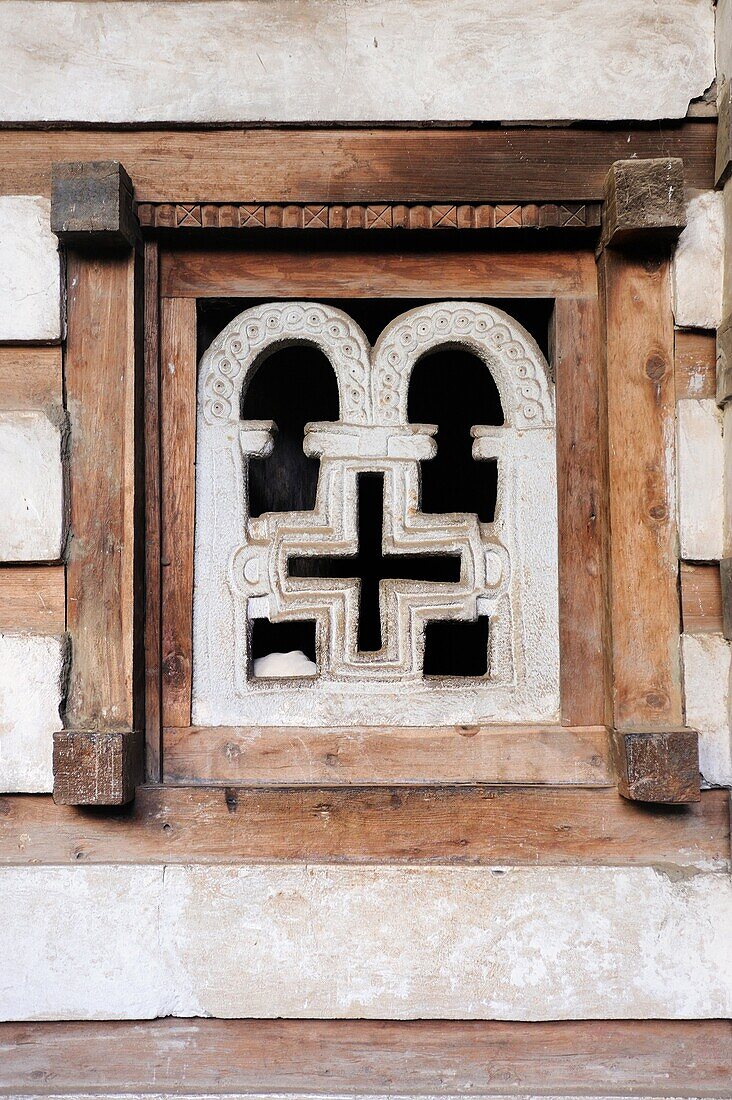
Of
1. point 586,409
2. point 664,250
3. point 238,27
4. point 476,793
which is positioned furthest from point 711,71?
point 476,793

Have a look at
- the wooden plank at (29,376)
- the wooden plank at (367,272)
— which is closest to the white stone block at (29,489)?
the wooden plank at (29,376)

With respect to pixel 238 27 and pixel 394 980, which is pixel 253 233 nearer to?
pixel 238 27

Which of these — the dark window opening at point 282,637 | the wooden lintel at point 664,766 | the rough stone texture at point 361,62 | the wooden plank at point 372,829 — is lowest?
the wooden plank at point 372,829

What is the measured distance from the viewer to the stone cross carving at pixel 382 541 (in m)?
1.65

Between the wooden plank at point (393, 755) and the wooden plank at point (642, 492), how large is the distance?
13 cm

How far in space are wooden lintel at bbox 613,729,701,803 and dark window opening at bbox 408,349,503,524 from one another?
4.91 ft

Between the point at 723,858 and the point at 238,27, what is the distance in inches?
73.9

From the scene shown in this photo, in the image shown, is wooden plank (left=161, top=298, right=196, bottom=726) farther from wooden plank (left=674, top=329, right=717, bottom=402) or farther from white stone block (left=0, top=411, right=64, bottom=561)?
wooden plank (left=674, top=329, right=717, bottom=402)

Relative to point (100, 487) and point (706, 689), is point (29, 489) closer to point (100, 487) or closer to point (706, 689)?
point (100, 487)

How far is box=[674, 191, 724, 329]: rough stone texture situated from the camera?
1605mm

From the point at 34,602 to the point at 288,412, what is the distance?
1172mm

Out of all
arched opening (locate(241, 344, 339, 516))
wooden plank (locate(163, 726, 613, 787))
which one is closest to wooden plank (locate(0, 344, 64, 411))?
arched opening (locate(241, 344, 339, 516))

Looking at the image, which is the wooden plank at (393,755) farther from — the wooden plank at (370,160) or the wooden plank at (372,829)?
the wooden plank at (370,160)

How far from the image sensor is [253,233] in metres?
1.66
